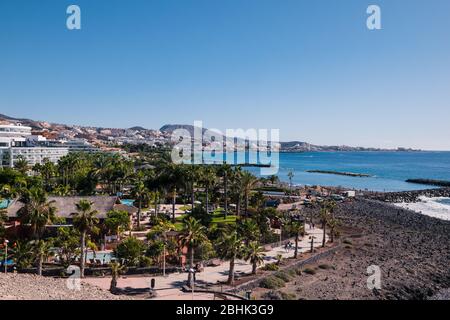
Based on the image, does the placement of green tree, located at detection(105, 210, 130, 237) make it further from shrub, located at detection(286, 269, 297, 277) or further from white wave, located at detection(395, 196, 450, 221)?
white wave, located at detection(395, 196, 450, 221)

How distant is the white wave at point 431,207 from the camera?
70.9m

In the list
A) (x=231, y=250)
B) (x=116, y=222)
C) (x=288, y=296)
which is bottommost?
(x=288, y=296)

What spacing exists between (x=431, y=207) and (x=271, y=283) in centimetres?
6523

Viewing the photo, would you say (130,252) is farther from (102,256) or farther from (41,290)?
(41,290)

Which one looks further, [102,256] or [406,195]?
[406,195]

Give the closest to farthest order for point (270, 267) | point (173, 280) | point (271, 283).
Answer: point (173, 280)
point (271, 283)
point (270, 267)

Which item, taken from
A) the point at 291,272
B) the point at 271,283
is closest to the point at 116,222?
the point at 271,283

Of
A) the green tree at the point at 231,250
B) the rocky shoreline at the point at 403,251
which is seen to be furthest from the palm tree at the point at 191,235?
the rocky shoreline at the point at 403,251

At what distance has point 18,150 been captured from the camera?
104750 millimetres

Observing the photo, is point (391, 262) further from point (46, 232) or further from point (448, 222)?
point (46, 232)

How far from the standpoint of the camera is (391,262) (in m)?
38.3

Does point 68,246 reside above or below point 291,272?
above

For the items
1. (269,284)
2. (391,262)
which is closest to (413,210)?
(391,262)

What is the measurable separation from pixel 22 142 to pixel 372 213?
110 metres
